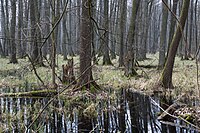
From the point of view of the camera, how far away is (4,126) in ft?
18.5

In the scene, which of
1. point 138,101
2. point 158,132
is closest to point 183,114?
point 158,132

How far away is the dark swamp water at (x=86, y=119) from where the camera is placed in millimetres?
5664

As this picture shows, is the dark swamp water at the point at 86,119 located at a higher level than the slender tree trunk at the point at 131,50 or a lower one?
lower

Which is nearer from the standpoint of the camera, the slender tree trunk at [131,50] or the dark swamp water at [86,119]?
the dark swamp water at [86,119]

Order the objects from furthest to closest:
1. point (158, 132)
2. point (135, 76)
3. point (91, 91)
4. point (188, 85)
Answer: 1. point (135, 76)
2. point (188, 85)
3. point (91, 91)
4. point (158, 132)

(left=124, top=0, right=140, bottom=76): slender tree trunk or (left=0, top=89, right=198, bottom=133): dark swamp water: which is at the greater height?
(left=124, top=0, right=140, bottom=76): slender tree trunk

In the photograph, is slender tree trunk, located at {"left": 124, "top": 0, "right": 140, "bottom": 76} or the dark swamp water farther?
slender tree trunk, located at {"left": 124, "top": 0, "right": 140, "bottom": 76}

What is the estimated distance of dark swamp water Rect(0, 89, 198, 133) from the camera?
566 centimetres

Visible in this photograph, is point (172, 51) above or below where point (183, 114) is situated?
above

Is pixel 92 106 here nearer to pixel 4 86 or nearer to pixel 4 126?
pixel 4 126

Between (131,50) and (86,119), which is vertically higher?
(131,50)

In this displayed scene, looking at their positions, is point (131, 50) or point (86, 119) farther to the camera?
point (131, 50)

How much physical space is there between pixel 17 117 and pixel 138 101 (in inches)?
152

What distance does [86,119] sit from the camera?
6508 mm
